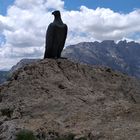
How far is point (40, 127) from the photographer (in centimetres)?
1703

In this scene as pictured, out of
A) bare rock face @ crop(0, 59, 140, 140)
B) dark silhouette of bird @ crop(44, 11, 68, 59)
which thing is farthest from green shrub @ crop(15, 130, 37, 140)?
dark silhouette of bird @ crop(44, 11, 68, 59)

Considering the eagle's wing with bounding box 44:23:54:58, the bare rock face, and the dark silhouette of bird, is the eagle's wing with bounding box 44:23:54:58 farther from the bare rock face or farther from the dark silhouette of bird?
the bare rock face

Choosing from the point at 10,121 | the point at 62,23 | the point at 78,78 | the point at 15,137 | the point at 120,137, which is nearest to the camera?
the point at 120,137

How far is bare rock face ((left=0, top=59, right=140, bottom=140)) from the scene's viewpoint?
54.6ft

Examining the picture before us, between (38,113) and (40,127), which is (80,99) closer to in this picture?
(38,113)

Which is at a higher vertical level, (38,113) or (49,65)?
(49,65)

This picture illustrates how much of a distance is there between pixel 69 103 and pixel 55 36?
7655 millimetres

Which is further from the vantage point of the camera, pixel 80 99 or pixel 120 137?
pixel 80 99

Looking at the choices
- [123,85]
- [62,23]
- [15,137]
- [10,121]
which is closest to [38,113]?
[10,121]

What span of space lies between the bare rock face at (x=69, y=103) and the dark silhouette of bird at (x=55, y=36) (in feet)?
7.78

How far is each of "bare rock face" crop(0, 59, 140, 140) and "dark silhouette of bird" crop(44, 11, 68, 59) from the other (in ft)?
7.78

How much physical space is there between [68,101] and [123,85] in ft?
15.9

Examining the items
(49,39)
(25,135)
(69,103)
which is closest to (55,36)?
(49,39)

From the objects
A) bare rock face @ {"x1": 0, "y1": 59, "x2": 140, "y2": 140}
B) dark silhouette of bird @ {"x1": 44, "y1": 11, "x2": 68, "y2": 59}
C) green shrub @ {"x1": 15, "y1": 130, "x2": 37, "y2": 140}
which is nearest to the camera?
green shrub @ {"x1": 15, "y1": 130, "x2": 37, "y2": 140}
